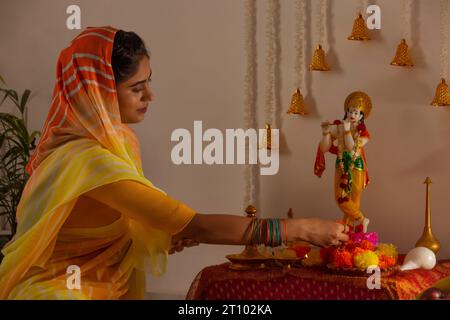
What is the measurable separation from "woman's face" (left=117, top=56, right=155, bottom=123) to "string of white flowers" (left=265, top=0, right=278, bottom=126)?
1.40 meters

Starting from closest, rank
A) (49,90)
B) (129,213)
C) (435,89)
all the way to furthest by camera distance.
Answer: (129,213), (435,89), (49,90)

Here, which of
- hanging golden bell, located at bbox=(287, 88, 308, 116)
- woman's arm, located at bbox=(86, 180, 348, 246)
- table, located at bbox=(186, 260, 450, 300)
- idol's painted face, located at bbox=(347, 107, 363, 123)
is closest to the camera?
woman's arm, located at bbox=(86, 180, 348, 246)

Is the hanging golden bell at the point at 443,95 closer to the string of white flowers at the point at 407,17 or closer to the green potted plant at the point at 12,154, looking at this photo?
the string of white flowers at the point at 407,17

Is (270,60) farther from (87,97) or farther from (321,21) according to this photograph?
(87,97)

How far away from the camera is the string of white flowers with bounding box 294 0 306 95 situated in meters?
2.98

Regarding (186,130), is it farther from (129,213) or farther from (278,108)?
(129,213)

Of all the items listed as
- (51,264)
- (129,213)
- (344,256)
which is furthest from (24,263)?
(344,256)

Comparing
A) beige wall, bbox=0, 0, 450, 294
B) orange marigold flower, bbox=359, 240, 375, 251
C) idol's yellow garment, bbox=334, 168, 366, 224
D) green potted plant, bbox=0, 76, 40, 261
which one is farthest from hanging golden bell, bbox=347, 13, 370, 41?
green potted plant, bbox=0, 76, 40, 261

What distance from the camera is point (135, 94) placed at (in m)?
1.69

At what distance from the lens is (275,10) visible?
3.04 meters

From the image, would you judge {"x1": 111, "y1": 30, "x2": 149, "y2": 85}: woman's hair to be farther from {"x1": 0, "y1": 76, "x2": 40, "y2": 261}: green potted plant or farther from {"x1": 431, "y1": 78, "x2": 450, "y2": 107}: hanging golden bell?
{"x1": 0, "y1": 76, "x2": 40, "y2": 261}: green potted plant

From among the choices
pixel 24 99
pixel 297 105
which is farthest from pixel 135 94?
pixel 24 99

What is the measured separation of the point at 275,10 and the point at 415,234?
1115 millimetres

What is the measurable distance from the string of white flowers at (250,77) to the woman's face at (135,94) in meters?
1.41
